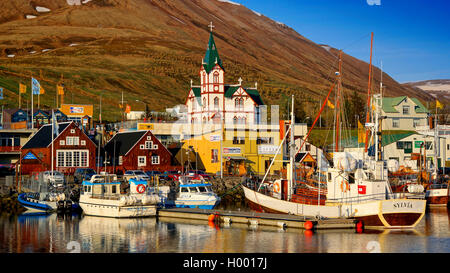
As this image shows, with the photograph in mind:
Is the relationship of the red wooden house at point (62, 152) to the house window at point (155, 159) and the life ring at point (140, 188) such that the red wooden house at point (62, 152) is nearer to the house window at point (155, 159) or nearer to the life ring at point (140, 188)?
the house window at point (155, 159)

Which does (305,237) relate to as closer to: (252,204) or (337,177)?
(337,177)

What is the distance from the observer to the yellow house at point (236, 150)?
76.4m

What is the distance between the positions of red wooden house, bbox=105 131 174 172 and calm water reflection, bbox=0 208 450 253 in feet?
78.7

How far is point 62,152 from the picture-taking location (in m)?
71.5

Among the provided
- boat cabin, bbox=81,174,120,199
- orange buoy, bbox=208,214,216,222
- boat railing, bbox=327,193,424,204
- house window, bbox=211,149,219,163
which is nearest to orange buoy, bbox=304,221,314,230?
boat railing, bbox=327,193,424,204

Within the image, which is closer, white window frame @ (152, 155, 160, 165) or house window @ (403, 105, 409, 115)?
white window frame @ (152, 155, 160, 165)

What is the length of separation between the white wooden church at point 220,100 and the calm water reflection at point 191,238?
54.9 m

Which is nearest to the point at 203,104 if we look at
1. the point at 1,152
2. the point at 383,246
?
the point at 1,152

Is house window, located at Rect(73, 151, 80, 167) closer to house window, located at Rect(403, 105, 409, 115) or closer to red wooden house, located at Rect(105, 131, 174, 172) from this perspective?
red wooden house, located at Rect(105, 131, 174, 172)

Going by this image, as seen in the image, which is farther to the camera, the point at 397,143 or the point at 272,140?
the point at 397,143

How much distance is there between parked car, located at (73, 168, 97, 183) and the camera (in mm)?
65125
